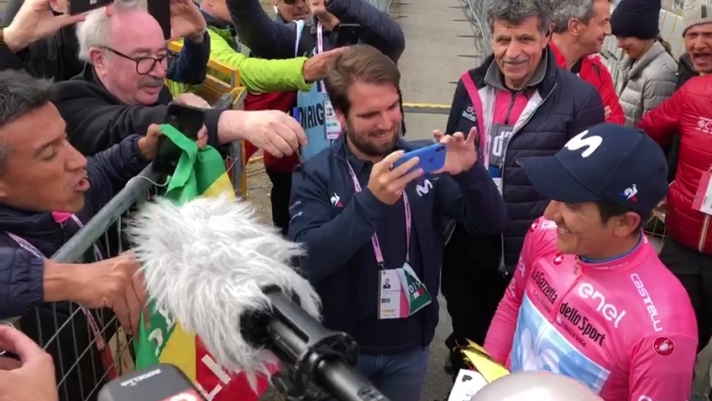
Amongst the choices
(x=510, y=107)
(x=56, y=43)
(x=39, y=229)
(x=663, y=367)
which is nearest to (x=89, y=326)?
(x=39, y=229)

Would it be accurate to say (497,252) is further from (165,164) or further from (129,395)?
(129,395)

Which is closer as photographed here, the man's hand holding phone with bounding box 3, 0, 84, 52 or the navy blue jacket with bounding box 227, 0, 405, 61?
the man's hand holding phone with bounding box 3, 0, 84, 52

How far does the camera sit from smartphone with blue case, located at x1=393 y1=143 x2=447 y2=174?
6.84 feet

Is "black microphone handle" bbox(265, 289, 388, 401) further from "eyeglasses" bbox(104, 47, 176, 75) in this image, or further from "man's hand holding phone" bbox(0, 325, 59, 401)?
"eyeglasses" bbox(104, 47, 176, 75)

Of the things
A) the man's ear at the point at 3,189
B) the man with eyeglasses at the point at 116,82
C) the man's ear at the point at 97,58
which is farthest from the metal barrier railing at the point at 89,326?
the man's ear at the point at 97,58

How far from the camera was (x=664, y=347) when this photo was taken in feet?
5.83

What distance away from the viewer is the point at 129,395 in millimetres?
871

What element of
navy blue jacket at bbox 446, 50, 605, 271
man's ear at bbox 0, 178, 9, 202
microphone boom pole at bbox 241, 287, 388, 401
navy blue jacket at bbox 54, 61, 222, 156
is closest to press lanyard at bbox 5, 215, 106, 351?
man's ear at bbox 0, 178, 9, 202

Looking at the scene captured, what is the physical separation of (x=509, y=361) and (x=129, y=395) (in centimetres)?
169

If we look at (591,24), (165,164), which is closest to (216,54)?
(165,164)

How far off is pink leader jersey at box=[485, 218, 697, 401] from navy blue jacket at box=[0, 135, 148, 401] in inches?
53.1

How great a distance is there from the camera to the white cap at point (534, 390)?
105cm

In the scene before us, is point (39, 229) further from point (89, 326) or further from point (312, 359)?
point (312, 359)

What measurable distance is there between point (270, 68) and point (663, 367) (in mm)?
2345
